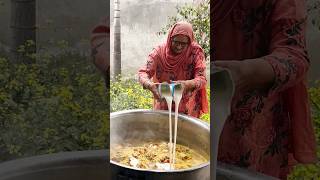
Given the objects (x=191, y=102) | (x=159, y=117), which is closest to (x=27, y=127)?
(x=159, y=117)

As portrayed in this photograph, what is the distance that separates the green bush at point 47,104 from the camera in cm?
93

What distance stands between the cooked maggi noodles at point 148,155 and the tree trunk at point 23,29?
1.58 metres

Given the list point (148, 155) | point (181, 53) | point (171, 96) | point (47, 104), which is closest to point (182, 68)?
point (181, 53)

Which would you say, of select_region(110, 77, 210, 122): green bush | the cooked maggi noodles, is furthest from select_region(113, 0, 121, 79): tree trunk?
the cooked maggi noodles

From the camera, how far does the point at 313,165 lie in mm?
798

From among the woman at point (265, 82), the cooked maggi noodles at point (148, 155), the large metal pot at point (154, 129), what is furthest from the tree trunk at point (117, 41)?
the woman at point (265, 82)

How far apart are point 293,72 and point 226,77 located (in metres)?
0.12

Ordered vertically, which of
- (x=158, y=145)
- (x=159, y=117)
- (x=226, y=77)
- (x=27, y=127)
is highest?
(x=226, y=77)

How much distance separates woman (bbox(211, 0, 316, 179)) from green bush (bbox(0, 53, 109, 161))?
0.35 meters

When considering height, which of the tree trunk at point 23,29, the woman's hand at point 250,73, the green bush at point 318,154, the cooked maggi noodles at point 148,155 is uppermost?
the tree trunk at point 23,29

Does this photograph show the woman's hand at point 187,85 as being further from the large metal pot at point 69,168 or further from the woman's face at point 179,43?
the large metal pot at point 69,168

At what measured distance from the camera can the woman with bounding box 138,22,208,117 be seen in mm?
2648

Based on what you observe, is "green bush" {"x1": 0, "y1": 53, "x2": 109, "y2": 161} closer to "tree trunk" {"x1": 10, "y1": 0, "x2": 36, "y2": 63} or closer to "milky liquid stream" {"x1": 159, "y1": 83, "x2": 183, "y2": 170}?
"tree trunk" {"x1": 10, "y1": 0, "x2": 36, "y2": 63}

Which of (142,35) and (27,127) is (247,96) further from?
(142,35)
